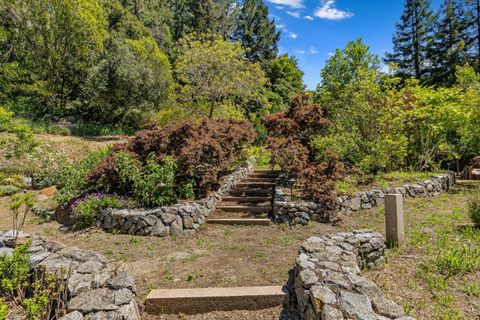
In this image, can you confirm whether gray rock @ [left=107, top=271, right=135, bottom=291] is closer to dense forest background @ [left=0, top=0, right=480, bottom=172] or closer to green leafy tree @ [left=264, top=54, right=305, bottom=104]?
dense forest background @ [left=0, top=0, right=480, bottom=172]

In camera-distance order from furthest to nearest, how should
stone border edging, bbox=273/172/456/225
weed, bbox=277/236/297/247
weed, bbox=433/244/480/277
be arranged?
stone border edging, bbox=273/172/456/225
weed, bbox=277/236/297/247
weed, bbox=433/244/480/277

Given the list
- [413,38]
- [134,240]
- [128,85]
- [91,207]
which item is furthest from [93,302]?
[413,38]

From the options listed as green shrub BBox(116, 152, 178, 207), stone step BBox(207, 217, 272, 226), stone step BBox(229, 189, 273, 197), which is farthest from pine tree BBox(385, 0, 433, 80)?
green shrub BBox(116, 152, 178, 207)

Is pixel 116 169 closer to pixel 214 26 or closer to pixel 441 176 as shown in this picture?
pixel 441 176

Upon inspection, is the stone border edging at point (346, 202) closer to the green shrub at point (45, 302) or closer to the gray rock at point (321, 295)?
the gray rock at point (321, 295)

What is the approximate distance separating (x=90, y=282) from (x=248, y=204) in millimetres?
4366

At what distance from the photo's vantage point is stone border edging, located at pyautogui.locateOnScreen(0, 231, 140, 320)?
242 cm

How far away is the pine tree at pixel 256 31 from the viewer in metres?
29.5

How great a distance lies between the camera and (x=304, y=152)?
21.8 feet

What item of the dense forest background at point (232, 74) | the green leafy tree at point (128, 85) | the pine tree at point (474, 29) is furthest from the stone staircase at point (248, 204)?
the pine tree at point (474, 29)

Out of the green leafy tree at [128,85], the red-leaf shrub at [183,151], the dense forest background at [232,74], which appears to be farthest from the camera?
the green leafy tree at [128,85]

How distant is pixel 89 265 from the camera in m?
3.03

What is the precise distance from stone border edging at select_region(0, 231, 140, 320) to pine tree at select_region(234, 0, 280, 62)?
28.9 metres

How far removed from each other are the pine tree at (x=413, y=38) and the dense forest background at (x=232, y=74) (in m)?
0.09
